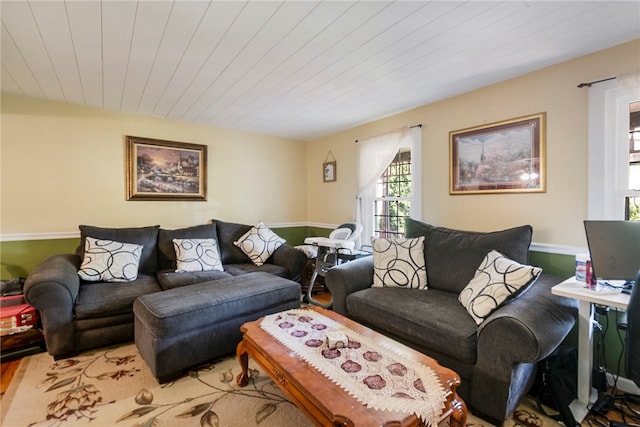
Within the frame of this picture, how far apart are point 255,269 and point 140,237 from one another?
1.26 meters

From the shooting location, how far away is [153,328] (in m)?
1.89

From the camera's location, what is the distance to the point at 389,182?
359cm

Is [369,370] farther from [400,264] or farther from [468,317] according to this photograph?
[400,264]

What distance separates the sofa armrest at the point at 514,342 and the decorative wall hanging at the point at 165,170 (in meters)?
3.49

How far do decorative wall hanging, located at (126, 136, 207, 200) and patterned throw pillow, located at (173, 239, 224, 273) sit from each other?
766mm

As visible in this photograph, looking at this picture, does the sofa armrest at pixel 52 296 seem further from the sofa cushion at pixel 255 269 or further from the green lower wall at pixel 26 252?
the sofa cushion at pixel 255 269

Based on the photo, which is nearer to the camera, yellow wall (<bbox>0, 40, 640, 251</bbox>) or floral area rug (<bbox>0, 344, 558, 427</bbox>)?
floral area rug (<bbox>0, 344, 558, 427</bbox>)

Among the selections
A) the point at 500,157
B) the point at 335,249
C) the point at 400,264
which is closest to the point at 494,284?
the point at 400,264

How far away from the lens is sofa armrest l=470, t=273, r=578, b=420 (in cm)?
145

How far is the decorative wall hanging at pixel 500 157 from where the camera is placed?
7.60 ft

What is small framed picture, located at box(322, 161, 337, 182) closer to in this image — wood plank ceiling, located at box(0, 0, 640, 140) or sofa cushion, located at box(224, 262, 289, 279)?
wood plank ceiling, located at box(0, 0, 640, 140)

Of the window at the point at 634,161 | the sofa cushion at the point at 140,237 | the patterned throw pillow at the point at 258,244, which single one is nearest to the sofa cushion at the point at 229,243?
the patterned throw pillow at the point at 258,244

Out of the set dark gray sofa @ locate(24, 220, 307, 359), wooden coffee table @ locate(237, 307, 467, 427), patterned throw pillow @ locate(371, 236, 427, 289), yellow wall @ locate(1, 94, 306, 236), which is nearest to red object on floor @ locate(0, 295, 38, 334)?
dark gray sofa @ locate(24, 220, 307, 359)

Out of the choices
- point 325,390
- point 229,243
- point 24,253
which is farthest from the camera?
point 229,243
